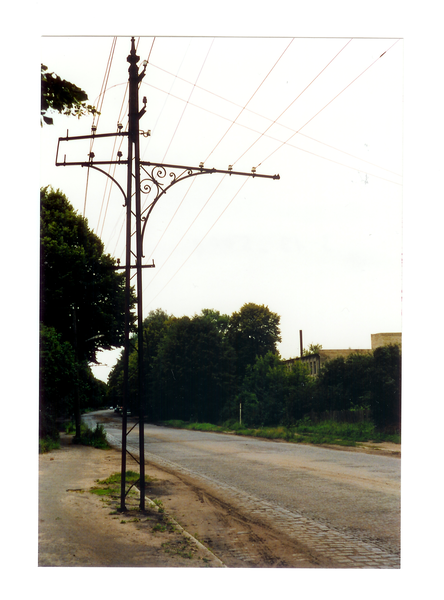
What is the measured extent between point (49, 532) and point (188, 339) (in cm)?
3109

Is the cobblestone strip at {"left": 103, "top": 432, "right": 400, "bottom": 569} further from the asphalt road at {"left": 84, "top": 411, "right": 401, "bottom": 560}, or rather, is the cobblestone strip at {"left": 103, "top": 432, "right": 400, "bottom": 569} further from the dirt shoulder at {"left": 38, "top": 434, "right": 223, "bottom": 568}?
the dirt shoulder at {"left": 38, "top": 434, "right": 223, "bottom": 568}

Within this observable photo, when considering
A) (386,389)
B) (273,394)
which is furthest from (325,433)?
(273,394)

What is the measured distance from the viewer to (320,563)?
6.05m

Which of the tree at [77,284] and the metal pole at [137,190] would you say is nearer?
the metal pole at [137,190]

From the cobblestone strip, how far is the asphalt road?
0.16 feet

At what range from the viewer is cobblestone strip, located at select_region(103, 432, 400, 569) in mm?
6113

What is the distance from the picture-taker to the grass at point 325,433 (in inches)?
882

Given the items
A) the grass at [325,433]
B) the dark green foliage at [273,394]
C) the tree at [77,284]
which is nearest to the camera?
the tree at [77,284]

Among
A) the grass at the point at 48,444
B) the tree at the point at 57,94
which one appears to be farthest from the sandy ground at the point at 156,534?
the grass at the point at 48,444

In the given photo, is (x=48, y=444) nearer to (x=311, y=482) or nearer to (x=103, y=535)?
(x=311, y=482)

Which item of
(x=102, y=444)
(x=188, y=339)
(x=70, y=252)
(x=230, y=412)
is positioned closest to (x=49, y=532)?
(x=102, y=444)

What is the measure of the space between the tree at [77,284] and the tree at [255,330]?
1756 cm

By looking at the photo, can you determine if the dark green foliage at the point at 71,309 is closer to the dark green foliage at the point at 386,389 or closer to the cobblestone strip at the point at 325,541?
the cobblestone strip at the point at 325,541

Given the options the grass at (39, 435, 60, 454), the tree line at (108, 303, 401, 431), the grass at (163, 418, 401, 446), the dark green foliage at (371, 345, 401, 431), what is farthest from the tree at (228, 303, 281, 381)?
the grass at (39, 435, 60, 454)
